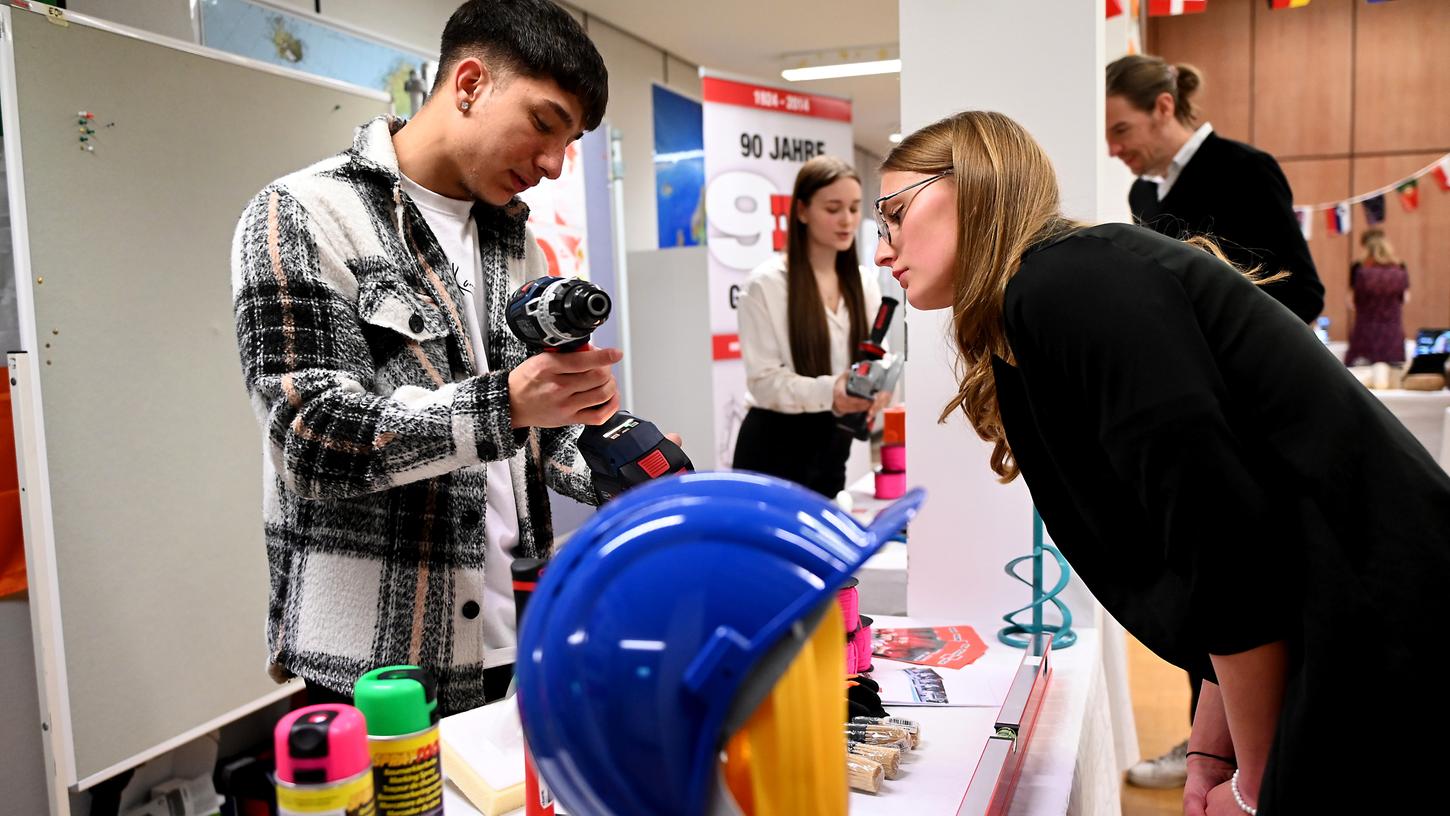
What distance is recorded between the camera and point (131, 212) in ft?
8.35

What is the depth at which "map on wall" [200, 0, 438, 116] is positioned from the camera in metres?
3.18

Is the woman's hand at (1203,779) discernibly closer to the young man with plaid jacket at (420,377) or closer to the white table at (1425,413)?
the young man with plaid jacket at (420,377)

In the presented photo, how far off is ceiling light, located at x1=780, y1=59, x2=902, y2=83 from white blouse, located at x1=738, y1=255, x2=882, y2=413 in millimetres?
5280

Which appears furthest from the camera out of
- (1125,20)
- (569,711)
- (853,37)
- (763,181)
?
(853,37)

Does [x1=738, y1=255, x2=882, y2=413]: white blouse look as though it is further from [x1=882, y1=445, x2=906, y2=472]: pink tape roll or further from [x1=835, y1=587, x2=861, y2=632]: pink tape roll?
[x1=835, y1=587, x2=861, y2=632]: pink tape roll

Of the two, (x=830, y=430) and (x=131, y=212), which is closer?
(x=131, y=212)

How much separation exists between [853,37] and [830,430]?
4872mm

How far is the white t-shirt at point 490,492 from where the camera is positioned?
144 centimetres

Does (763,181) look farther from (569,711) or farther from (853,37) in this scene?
(569,711)

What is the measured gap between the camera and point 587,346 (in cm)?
117

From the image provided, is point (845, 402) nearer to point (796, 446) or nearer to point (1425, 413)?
point (796, 446)

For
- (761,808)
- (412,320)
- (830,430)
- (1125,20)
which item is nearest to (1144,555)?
(761,808)

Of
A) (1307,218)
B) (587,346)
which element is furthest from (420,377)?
(1307,218)

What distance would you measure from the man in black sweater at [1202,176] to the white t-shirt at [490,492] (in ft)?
5.70
